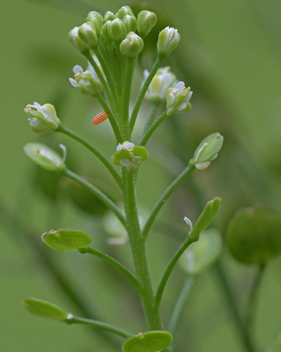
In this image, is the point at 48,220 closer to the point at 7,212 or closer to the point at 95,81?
the point at 7,212

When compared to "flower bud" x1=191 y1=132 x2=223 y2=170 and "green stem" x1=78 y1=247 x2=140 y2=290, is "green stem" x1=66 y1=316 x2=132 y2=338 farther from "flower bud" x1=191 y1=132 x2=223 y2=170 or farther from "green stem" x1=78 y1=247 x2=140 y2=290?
"flower bud" x1=191 y1=132 x2=223 y2=170

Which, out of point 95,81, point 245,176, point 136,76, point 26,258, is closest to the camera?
point 95,81

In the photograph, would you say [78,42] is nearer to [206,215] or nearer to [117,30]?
[117,30]

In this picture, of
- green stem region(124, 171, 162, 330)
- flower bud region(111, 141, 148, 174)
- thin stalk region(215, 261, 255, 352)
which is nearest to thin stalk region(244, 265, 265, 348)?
thin stalk region(215, 261, 255, 352)

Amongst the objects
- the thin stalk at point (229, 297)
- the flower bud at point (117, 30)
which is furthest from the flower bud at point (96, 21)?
the thin stalk at point (229, 297)

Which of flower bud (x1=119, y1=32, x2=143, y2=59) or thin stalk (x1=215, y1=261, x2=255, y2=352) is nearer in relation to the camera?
flower bud (x1=119, y1=32, x2=143, y2=59)

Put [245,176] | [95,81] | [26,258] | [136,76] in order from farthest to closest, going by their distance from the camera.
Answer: [136,76], [245,176], [26,258], [95,81]

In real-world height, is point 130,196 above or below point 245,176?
above

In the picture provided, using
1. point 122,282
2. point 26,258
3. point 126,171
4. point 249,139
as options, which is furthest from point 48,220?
point 249,139

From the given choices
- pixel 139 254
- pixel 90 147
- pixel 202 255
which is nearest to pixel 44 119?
pixel 90 147
